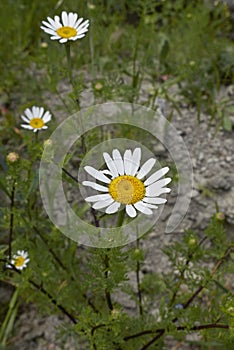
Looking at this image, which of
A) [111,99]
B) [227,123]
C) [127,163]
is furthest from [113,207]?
[227,123]

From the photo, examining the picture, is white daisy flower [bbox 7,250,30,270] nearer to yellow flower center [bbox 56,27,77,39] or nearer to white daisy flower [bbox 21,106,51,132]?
white daisy flower [bbox 21,106,51,132]

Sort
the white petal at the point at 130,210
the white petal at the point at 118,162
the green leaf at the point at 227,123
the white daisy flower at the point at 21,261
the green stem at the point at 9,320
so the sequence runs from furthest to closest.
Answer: the green leaf at the point at 227,123
the green stem at the point at 9,320
the white daisy flower at the point at 21,261
the white petal at the point at 118,162
the white petal at the point at 130,210

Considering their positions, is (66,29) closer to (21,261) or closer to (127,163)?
(127,163)

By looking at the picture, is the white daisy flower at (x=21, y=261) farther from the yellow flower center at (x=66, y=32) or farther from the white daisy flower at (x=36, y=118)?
the yellow flower center at (x=66, y=32)

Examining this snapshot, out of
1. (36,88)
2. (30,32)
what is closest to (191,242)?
(36,88)

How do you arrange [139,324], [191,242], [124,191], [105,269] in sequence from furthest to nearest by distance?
[139,324], [191,242], [105,269], [124,191]

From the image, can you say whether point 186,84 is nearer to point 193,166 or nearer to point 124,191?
point 193,166

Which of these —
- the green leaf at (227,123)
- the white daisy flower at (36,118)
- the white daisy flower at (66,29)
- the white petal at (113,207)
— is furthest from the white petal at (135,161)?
the green leaf at (227,123)

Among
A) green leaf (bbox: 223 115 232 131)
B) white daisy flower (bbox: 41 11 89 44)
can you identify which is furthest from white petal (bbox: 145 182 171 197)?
green leaf (bbox: 223 115 232 131)
